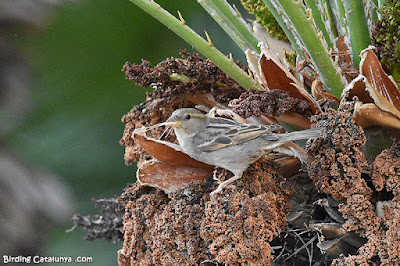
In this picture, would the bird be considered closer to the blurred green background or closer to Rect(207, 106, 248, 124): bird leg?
Rect(207, 106, 248, 124): bird leg

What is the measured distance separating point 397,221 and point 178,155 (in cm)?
26

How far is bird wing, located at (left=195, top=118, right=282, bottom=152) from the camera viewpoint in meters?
0.50

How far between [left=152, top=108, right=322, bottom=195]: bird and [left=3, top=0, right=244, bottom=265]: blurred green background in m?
0.43

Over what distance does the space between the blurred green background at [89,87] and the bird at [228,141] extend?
1.41 feet

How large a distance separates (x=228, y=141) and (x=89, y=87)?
521 mm

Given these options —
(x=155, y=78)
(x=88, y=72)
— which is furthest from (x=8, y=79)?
(x=155, y=78)

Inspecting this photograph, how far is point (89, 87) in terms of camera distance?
3.06ft

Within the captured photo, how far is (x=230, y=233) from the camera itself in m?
0.44

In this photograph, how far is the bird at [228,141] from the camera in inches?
19.2

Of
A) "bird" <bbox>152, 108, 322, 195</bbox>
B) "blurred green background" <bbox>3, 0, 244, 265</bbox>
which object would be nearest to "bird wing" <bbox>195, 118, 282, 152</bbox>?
"bird" <bbox>152, 108, 322, 195</bbox>

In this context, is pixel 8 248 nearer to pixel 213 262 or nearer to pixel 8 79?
pixel 8 79

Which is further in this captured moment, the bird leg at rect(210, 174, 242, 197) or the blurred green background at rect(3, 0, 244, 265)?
the blurred green background at rect(3, 0, 244, 265)

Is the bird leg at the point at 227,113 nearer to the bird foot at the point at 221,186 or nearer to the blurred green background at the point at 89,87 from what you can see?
the bird foot at the point at 221,186

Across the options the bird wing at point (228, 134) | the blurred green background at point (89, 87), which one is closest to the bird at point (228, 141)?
the bird wing at point (228, 134)
